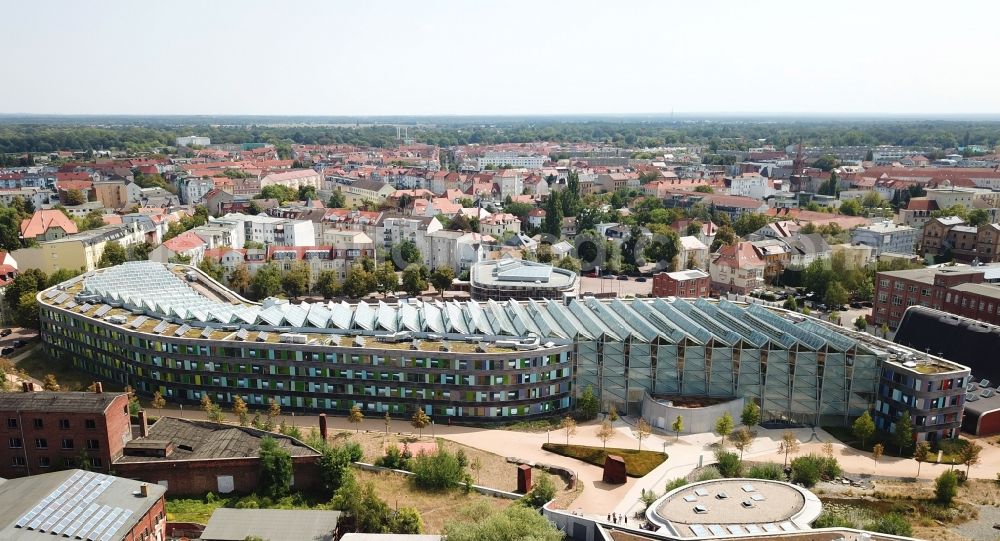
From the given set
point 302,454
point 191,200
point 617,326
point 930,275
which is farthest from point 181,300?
point 191,200

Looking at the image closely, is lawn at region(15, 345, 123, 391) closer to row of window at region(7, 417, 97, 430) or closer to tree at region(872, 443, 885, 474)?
row of window at region(7, 417, 97, 430)

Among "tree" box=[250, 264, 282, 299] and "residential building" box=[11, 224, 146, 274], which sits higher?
"residential building" box=[11, 224, 146, 274]

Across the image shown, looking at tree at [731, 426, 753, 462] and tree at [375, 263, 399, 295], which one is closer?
tree at [731, 426, 753, 462]

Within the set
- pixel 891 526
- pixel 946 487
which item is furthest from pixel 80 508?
→ pixel 946 487

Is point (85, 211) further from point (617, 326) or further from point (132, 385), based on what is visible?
point (617, 326)

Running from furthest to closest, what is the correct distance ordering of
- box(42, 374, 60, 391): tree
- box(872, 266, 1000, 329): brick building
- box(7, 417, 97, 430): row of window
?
box(872, 266, 1000, 329): brick building
box(42, 374, 60, 391): tree
box(7, 417, 97, 430): row of window

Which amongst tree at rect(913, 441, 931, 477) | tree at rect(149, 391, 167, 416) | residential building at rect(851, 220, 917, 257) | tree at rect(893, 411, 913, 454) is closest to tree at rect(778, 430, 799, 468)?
tree at rect(893, 411, 913, 454)
